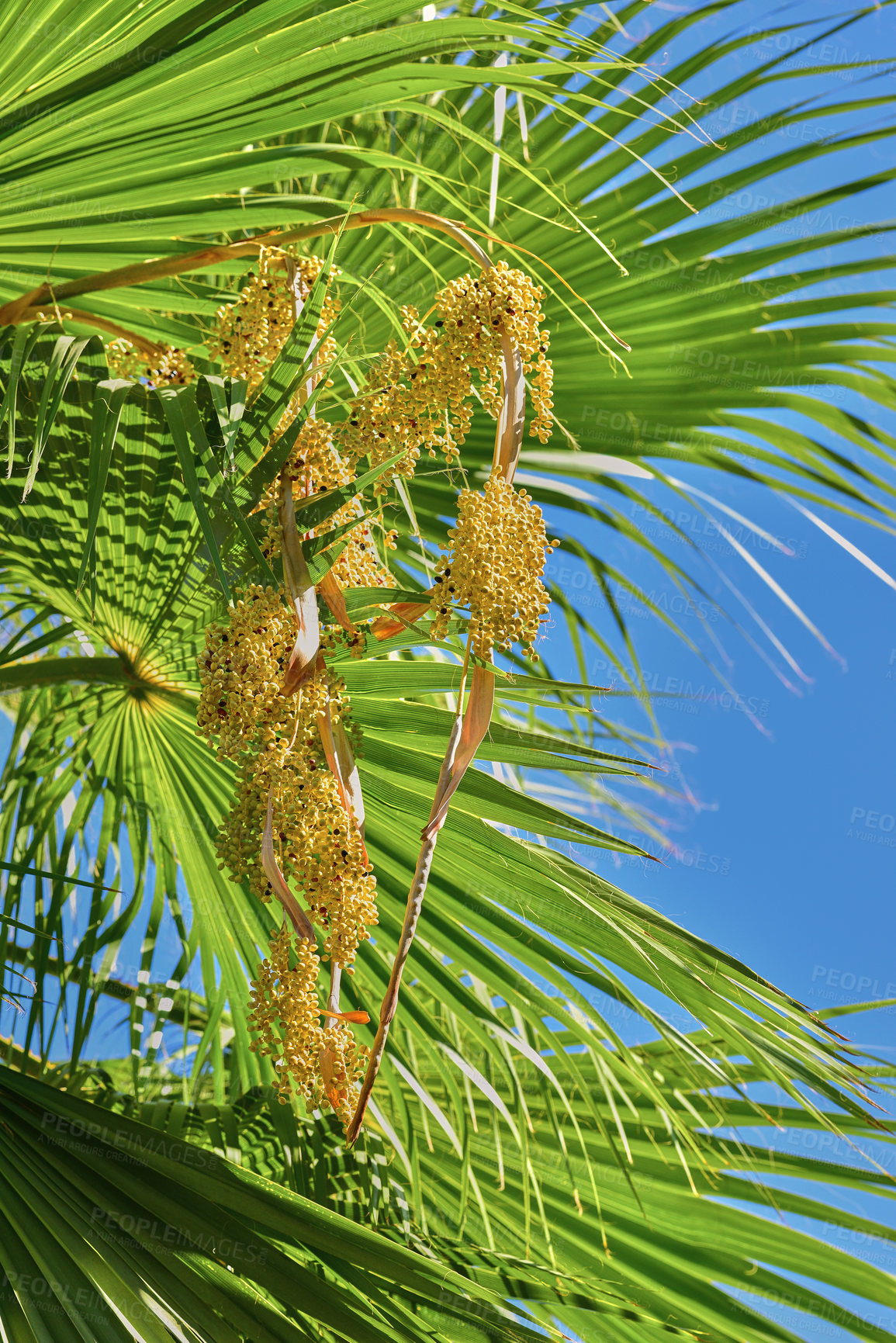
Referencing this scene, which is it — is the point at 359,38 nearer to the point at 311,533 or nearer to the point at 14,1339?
the point at 311,533

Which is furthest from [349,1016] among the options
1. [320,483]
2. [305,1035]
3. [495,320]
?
[495,320]

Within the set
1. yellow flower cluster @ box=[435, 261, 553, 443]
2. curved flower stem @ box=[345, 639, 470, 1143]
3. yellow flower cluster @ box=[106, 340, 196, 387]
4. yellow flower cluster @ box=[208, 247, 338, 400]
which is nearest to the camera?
curved flower stem @ box=[345, 639, 470, 1143]

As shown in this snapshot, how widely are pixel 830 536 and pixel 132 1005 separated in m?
1.47

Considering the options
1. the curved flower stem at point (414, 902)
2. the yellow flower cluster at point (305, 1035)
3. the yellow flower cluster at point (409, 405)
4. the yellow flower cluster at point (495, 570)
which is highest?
the yellow flower cluster at point (409, 405)

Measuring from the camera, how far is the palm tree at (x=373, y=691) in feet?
3.62

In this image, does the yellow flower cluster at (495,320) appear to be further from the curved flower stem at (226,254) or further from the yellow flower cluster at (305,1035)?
the yellow flower cluster at (305,1035)

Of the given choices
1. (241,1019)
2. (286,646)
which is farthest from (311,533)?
(241,1019)

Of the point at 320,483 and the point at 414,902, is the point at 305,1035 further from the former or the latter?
the point at 320,483

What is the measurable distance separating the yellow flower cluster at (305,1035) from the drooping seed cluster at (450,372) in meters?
0.46

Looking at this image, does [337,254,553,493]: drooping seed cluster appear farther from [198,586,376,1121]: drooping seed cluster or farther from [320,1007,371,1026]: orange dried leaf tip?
[320,1007,371,1026]: orange dried leaf tip

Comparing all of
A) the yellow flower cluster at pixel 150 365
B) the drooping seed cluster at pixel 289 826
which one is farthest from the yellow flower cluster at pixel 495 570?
the yellow flower cluster at pixel 150 365

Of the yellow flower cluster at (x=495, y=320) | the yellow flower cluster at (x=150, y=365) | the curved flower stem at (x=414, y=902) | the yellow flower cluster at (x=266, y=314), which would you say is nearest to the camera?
the curved flower stem at (x=414, y=902)

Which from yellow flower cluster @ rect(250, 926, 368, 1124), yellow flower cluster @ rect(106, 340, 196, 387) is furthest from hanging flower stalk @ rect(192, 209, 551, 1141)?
yellow flower cluster @ rect(106, 340, 196, 387)

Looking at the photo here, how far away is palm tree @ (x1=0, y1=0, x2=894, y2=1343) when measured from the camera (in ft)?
3.62
